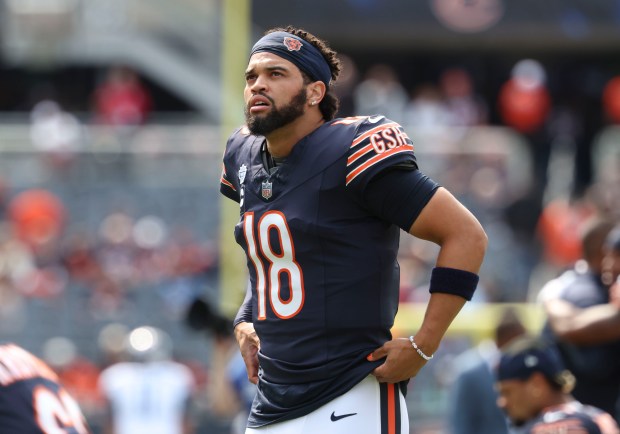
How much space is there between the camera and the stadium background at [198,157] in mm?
14734

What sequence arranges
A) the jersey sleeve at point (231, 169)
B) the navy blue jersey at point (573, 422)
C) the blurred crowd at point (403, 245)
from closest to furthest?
the jersey sleeve at point (231, 169), the navy blue jersey at point (573, 422), the blurred crowd at point (403, 245)

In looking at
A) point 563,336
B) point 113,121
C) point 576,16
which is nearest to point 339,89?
point 113,121

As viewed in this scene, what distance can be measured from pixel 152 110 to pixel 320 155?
16.3 metres

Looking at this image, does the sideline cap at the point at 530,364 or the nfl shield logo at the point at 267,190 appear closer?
the nfl shield logo at the point at 267,190

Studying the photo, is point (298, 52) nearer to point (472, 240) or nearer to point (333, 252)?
point (333, 252)

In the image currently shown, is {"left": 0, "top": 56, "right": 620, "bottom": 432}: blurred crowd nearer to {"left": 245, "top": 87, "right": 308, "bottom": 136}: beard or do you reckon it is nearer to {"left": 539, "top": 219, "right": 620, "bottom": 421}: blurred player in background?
{"left": 539, "top": 219, "right": 620, "bottom": 421}: blurred player in background

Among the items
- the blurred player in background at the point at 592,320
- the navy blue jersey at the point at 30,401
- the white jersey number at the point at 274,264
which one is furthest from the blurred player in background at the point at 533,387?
the navy blue jersey at the point at 30,401

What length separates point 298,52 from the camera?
4.64 m

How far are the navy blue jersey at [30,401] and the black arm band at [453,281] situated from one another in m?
1.27

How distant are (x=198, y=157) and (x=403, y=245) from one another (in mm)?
3254

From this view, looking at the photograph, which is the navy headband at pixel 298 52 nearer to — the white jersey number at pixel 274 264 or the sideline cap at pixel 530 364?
the white jersey number at pixel 274 264

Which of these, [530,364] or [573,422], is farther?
[530,364]

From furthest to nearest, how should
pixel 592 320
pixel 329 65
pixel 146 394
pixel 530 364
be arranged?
pixel 146 394 → pixel 592 320 → pixel 530 364 → pixel 329 65

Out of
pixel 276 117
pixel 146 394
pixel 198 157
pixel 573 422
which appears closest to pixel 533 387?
pixel 573 422
